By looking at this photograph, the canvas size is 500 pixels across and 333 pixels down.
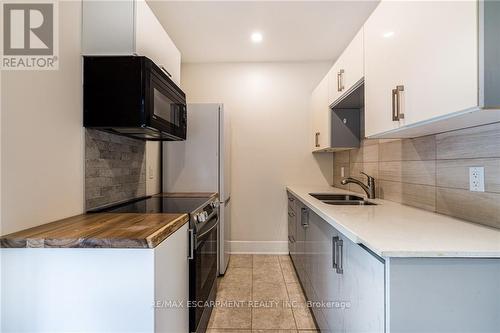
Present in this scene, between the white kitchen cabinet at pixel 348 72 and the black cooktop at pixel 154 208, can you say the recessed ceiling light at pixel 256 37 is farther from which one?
the black cooktop at pixel 154 208

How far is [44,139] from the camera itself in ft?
3.97

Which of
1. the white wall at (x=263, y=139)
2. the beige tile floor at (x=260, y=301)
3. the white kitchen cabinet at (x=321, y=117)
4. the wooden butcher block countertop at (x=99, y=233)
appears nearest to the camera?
the wooden butcher block countertop at (x=99, y=233)

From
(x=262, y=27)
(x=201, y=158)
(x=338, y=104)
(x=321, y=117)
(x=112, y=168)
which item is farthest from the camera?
(x=321, y=117)

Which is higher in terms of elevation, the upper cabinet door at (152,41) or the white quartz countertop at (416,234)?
the upper cabinet door at (152,41)

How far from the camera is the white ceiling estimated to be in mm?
2264

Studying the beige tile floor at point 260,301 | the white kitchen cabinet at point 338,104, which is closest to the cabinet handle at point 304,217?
the beige tile floor at point 260,301

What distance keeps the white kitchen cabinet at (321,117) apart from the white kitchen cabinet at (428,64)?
101cm

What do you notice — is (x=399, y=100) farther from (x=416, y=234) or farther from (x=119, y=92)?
(x=119, y=92)

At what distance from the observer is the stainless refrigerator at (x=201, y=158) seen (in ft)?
8.84

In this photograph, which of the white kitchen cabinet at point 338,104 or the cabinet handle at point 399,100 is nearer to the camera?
the cabinet handle at point 399,100

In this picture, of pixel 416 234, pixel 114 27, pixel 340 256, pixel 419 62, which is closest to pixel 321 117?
pixel 419 62

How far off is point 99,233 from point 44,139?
0.56 m

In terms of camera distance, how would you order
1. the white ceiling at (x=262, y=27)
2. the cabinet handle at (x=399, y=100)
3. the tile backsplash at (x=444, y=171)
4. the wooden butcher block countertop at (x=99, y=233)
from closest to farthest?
the wooden butcher block countertop at (x=99, y=233) → the tile backsplash at (x=444, y=171) → the cabinet handle at (x=399, y=100) → the white ceiling at (x=262, y=27)

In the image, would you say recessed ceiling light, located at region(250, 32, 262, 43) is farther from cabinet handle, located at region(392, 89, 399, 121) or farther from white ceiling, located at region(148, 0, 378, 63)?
cabinet handle, located at region(392, 89, 399, 121)
